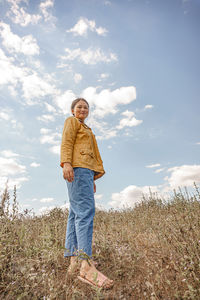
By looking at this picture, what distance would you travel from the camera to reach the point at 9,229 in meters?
3.36

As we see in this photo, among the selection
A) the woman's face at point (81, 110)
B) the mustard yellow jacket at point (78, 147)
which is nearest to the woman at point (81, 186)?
the mustard yellow jacket at point (78, 147)

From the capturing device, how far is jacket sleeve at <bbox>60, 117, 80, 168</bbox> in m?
2.78

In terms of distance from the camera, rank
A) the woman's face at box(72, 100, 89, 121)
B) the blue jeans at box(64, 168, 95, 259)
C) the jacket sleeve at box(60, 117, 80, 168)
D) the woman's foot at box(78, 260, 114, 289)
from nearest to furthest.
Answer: the woman's foot at box(78, 260, 114, 289) → the blue jeans at box(64, 168, 95, 259) → the jacket sleeve at box(60, 117, 80, 168) → the woman's face at box(72, 100, 89, 121)

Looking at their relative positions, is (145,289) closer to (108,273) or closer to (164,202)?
(108,273)

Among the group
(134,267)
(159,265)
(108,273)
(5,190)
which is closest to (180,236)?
(159,265)

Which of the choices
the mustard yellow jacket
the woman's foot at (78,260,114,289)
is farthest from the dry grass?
the mustard yellow jacket

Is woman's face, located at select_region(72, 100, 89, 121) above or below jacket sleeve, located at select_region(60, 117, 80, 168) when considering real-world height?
above

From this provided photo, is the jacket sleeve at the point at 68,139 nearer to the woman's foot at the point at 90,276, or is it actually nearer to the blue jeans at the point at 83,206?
the blue jeans at the point at 83,206

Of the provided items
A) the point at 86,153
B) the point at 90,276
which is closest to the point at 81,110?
the point at 86,153

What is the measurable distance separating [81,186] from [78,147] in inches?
20.6

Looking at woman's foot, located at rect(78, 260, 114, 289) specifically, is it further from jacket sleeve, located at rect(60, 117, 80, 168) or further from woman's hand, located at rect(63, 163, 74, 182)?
jacket sleeve, located at rect(60, 117, 80, 168)

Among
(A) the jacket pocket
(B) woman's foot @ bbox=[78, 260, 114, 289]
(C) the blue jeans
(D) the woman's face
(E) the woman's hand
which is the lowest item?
(B) woman's foot @ bbox=[78, 260, 114, 289]

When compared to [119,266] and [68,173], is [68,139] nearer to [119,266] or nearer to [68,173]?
[68,173]

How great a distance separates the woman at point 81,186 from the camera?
8.41 ft
